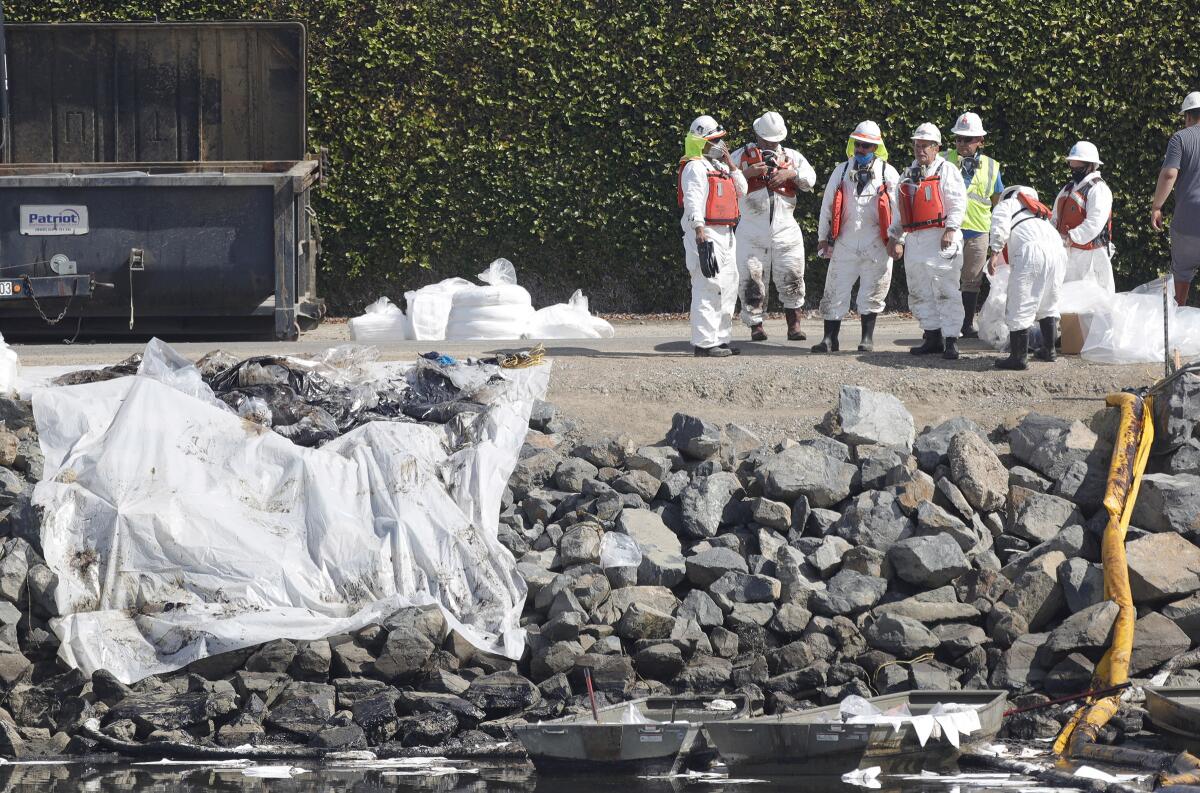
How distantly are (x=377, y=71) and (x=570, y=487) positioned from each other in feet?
23.2

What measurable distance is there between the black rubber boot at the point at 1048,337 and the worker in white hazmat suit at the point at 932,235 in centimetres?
57

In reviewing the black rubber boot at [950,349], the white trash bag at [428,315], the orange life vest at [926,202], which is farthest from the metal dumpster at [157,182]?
the black rubber boot at [950,349]

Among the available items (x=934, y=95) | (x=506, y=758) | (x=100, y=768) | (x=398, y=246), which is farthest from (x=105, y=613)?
(x=934, y=95)

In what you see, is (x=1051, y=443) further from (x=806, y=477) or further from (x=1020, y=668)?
(x=1020, y=668)

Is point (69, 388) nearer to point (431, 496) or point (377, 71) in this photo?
point (431, 496)

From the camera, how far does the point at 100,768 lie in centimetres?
695

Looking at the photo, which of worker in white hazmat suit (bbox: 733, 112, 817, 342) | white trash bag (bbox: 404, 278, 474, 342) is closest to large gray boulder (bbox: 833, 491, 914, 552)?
worker in white hazmat suit (bbox: 733, 112, 817, 342)

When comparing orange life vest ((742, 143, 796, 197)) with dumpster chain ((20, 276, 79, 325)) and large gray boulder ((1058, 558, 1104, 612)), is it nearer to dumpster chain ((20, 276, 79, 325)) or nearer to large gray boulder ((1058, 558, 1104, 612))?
large gray boulder ((1058, 558, 1104, 612))

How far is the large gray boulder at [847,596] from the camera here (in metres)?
8.39

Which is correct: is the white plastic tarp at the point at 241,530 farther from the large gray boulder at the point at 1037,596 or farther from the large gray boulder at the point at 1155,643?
the large gray boulder at the point at 1155,643

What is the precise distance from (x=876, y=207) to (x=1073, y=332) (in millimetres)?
1652

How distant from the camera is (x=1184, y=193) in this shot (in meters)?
11.3

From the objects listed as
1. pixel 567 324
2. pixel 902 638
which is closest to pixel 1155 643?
pixel 902 638

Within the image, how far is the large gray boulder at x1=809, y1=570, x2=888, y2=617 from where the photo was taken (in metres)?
8.39
